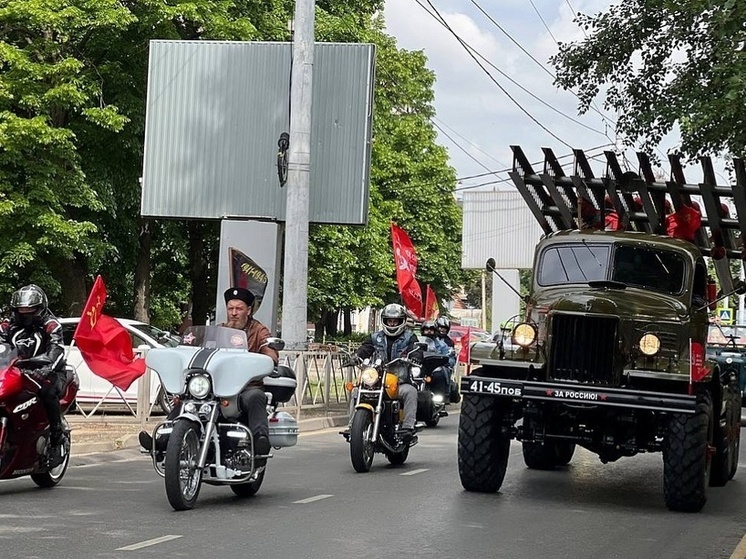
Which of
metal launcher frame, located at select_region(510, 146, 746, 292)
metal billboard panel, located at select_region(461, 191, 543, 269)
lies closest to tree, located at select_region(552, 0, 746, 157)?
metal launcher frame, located at select_region(510, 146, 746, 292)

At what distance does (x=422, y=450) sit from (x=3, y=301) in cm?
1554

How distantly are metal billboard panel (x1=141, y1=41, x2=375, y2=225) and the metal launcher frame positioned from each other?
10.9 m

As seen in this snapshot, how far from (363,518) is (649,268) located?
187 inches

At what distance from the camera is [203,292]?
3622cm

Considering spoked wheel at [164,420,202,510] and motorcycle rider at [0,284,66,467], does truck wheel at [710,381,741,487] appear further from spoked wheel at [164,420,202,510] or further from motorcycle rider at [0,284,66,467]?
motorcycle rider at [0,284,66,467]

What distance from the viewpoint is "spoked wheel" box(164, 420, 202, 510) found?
35.8 ft

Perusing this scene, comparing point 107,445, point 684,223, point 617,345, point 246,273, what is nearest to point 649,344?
point 617,345

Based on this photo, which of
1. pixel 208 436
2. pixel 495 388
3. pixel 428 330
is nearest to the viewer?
pixel 208 436

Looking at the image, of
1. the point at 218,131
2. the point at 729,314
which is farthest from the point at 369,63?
the point at 729,314

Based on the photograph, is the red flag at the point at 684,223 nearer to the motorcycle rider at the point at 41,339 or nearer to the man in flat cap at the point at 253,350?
the man in flat cap at the point at 253,350

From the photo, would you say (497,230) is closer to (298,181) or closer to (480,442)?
(298,181)

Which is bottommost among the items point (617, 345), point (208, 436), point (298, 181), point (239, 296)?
point (208, 436)

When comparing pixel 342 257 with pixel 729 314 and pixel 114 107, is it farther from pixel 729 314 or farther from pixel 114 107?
pixel 729 314

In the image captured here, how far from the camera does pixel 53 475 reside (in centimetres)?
1284
